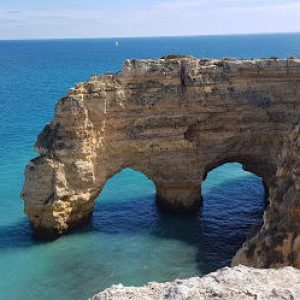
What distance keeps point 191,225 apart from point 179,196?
2.48 m

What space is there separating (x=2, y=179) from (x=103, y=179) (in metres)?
11.7

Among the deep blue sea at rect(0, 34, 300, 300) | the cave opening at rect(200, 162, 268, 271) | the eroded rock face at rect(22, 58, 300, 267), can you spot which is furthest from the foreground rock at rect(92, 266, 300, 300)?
the eroded rock face at rect(22, 58, 300, 267)

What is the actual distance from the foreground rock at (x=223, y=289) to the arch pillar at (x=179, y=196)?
25.8 metres

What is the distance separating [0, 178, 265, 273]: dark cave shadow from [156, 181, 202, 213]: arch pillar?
1.75 ft

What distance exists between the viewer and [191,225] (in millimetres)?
31969

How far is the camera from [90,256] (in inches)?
1091

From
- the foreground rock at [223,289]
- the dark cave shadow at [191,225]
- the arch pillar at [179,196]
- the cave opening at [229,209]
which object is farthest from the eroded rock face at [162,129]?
the foreground rock at [223,289]

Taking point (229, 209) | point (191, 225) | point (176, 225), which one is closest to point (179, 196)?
point (176, 225)

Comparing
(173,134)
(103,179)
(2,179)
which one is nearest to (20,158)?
(2,179)

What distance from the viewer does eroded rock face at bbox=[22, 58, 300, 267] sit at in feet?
96.9

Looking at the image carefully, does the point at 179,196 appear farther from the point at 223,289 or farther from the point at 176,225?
the point at 223,289

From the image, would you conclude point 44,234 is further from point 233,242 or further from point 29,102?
point 29,102

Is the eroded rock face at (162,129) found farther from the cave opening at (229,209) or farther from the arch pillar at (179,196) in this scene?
the cave opening at (229,209)

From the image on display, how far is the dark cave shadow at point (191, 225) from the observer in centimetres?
2884
